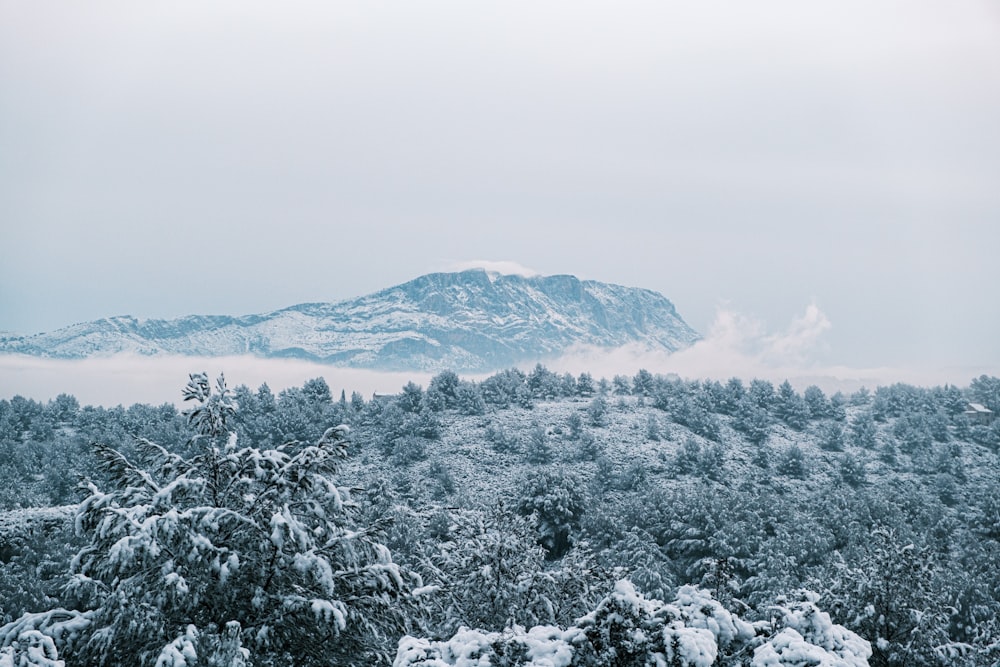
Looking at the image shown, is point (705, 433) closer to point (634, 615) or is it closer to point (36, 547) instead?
point (36, 547)

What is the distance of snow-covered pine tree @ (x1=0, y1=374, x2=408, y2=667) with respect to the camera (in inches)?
424

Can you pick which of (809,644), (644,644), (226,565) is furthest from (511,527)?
(809,644)

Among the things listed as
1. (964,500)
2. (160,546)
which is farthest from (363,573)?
(964,500)

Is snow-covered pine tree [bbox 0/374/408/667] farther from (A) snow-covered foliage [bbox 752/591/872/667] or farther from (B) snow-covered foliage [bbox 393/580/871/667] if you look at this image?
(A) snow-covered foliage [bbox 752/591/872/667]

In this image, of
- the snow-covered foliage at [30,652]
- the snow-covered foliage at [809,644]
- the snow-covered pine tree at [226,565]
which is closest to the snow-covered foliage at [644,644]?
the snow-covered foliage at [809,644]

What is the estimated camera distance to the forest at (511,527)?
34.5ft

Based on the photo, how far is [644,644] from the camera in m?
9.00

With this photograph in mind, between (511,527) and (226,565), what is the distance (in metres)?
11.1

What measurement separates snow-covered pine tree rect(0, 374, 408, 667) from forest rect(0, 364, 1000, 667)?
4 centimetres

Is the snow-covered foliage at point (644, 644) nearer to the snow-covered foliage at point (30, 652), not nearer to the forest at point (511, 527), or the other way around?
the forest at point (511, 527)

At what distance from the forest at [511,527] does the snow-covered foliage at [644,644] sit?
28mm

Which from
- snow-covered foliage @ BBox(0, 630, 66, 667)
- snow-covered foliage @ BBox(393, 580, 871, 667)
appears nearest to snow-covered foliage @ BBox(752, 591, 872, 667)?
snow-covered foliage @ BBox(393, 580, 871, 667)

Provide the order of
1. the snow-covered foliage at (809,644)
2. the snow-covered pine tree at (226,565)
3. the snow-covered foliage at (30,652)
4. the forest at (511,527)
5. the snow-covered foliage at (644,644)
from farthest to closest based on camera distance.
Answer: the snow-covered pine tree at (226,565) < the forest at (511,527) < the snow-covered foliage at (30,652) < the snow-covered foliage at (644,644) < the snow-covered foliage at (809,644)

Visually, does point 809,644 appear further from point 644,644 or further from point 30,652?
point 30,652
